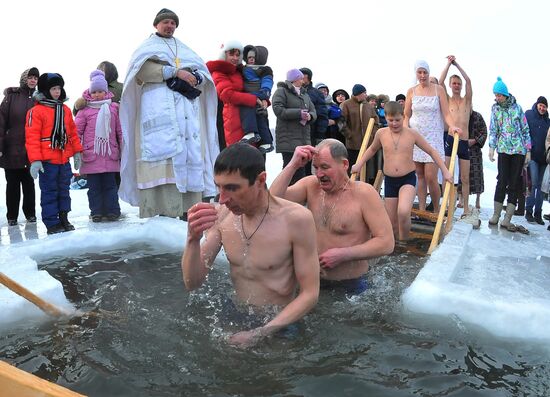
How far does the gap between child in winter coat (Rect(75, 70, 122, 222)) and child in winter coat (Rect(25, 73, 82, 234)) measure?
279mm

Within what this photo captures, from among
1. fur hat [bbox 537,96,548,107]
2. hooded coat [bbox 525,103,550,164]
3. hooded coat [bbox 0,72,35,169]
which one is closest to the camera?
hooded coat [bbox 0,72,35,169]

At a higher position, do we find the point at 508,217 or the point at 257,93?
the point at 257,93

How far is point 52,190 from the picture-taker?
587cm

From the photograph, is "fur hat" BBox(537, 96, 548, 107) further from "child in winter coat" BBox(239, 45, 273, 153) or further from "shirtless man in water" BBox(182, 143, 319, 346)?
"shirtless man in water" BBox(182, 143, 319, 346)

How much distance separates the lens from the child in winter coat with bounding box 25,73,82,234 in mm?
5773

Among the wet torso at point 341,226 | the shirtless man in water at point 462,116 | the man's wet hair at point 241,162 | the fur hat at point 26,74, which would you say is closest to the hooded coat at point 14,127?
the fur hat at point 26,74

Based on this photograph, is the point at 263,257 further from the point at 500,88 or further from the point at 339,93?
the point at 339,93

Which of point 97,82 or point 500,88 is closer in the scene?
point 97,82

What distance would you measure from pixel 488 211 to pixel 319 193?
5876 millimetres

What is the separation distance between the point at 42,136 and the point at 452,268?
4.33 m

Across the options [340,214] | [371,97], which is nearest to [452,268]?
[340,214]

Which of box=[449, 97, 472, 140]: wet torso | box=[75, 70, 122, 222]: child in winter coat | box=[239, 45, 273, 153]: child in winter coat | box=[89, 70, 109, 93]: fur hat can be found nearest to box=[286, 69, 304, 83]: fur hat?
box=[239, 45, 273, 153]: child in winter coat

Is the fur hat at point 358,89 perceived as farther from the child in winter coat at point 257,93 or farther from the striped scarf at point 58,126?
the striped scarf at point 58,126

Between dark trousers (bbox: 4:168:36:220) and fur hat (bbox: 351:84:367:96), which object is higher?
fur hat (bbox: 351:84:367:96)
